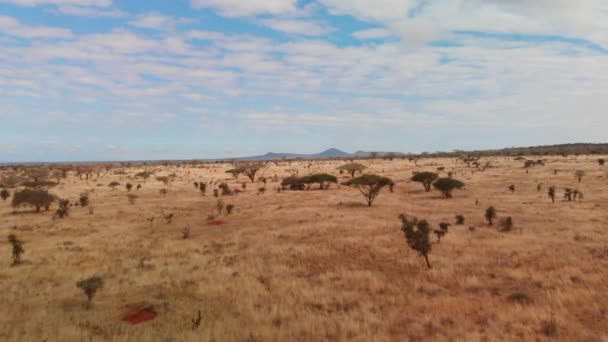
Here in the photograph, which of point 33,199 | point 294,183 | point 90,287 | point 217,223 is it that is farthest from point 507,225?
point 33,199

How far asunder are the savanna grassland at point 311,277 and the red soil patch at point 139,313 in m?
0.26

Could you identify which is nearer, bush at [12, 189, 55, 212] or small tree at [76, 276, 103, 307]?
small tree at [76, 276, 103, 307]

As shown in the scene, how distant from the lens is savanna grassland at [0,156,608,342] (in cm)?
1318

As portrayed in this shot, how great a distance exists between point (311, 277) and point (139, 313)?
7.34 meters

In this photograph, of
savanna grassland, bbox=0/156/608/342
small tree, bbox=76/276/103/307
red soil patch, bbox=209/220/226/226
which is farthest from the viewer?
red soil patch, bbox=209/220/226/226

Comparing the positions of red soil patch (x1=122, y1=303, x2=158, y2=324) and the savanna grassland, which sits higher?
the savanna grassland

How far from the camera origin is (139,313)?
14.9 meters

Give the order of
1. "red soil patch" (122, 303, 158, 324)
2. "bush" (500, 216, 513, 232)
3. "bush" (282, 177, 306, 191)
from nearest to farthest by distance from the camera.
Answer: "red soil patch" (122, 303, 158, 324), "bush" (500, 216, 513, 232), "bush" (282, 177, 306, 191)

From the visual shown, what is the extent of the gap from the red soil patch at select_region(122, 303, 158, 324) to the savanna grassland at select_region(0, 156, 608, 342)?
0.26m

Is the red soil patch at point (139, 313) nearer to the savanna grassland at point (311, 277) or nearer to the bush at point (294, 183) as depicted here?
the savanna grassland at point (311, 277)

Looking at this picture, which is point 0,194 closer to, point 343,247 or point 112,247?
point 112,247

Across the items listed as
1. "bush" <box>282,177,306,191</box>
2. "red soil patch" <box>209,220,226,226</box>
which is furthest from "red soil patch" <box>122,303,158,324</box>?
"bush" <box>282,177,306,191</box>

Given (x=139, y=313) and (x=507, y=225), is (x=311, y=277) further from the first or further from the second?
(x=507, y=225)

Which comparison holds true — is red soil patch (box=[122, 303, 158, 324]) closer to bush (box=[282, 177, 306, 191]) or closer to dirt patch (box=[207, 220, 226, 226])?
dirt patch (box=[207, 220, 226, 226])
